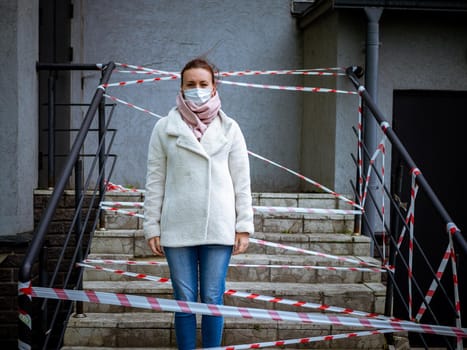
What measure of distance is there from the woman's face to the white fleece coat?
0.55ft

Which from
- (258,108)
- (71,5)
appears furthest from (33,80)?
(258,108)

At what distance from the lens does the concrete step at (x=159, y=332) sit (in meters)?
3.83

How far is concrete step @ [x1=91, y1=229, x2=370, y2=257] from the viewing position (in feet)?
15.2

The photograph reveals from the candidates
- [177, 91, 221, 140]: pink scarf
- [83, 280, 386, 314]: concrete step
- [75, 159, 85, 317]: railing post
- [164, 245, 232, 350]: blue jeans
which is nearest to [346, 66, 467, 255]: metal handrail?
[83, 280, 386, 314]: concrete step

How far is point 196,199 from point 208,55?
14.6 feet

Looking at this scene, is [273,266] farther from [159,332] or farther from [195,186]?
[195,186]

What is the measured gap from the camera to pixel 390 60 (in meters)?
6.02

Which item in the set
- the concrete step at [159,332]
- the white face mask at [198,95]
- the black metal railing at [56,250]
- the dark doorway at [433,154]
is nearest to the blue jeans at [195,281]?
the black metal railing at [56,250]

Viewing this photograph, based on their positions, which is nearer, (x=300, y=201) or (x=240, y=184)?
(x=240, y=184)

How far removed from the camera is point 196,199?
113 inches

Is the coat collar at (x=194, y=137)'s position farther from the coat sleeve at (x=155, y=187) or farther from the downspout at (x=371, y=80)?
the downspout at (x=371, y=80)

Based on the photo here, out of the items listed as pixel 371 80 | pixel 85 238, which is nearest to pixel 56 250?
pixel 85 238

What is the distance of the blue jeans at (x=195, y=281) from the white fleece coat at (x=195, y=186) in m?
0.07

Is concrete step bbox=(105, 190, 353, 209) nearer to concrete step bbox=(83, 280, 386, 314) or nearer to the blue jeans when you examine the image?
concrete step bbox=(83, 280, 386, 314)
